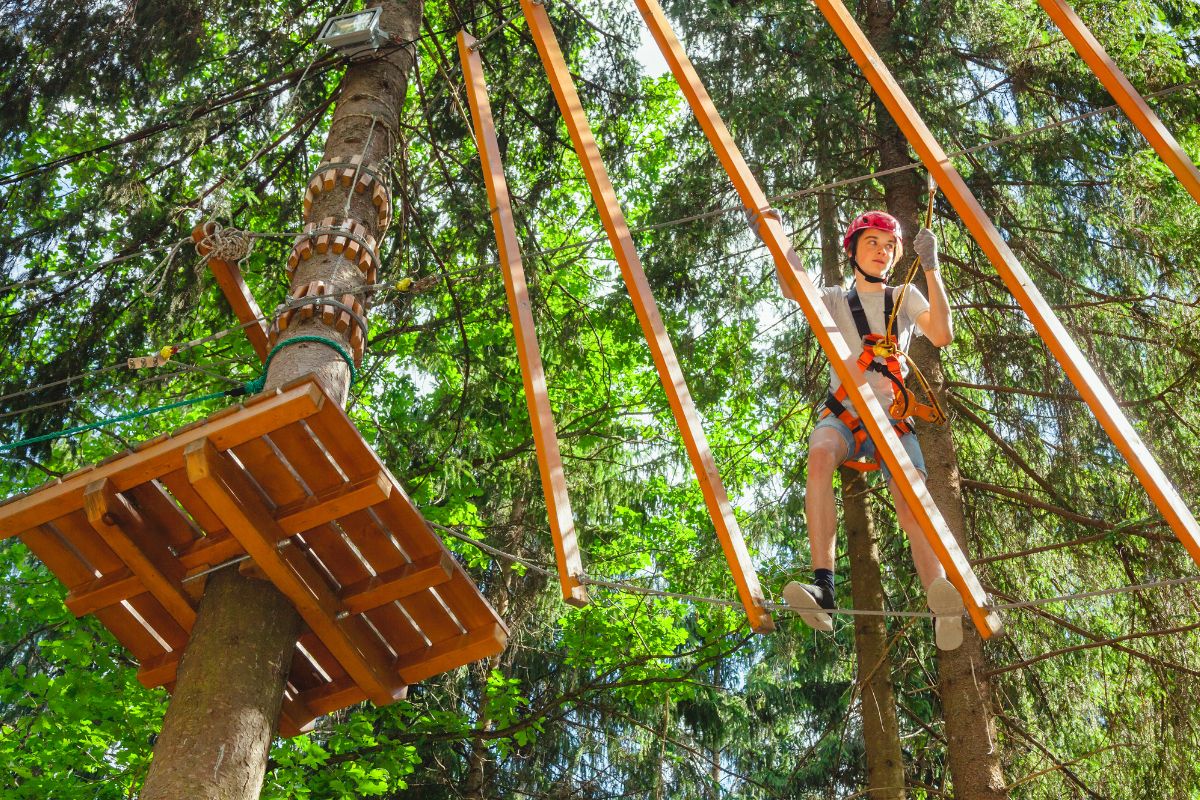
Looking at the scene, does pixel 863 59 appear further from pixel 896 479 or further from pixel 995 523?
pixel 995 523

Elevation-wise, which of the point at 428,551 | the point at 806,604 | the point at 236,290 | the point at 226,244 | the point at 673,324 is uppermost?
the point at 673,324

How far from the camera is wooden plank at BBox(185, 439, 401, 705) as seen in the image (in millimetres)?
3930

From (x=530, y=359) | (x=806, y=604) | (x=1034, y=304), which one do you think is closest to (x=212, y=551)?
(x=530, y=359)

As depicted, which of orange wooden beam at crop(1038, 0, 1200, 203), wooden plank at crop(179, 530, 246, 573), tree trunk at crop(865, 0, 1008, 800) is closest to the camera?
orange wooden beam at crop(1038, 0, 1200, 203)

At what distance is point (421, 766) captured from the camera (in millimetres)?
11500

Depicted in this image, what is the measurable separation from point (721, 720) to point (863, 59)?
1111 cm

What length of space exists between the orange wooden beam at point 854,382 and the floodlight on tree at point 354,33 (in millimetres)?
1906

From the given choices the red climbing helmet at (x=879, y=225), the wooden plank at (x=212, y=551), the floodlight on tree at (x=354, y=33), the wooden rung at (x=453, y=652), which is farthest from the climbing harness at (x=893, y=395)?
the floodlight on tree at (x=354, y=33)

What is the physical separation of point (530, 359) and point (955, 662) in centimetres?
353

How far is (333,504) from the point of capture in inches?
165

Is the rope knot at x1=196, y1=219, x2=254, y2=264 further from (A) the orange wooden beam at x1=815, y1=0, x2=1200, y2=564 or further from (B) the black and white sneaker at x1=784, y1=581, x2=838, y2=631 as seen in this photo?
(B) the black and white sneaker at x1=784, y1=581, x2=838, y2=631

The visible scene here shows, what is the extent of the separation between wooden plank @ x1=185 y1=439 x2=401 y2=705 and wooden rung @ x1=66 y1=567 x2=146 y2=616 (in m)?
0.72

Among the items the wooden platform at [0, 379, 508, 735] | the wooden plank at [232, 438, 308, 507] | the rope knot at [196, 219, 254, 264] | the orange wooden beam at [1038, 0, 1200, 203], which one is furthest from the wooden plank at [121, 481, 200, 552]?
the orange wooden beam at [1038, 0, 1200, 203]

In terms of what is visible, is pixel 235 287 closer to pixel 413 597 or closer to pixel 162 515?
pixel 162 515
